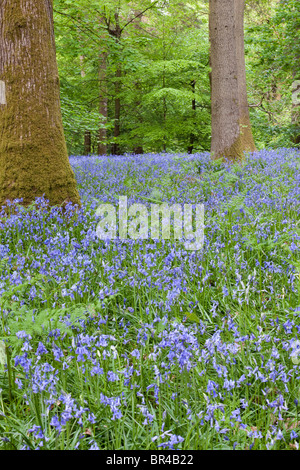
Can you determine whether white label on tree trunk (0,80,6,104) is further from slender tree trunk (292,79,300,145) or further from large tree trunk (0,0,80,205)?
slender tree trunk (292,79,300,145)

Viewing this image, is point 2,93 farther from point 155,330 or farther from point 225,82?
point 225,82

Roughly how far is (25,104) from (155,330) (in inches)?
146

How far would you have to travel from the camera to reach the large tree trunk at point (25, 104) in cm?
474

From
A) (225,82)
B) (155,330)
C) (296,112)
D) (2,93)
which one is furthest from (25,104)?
(296,112)

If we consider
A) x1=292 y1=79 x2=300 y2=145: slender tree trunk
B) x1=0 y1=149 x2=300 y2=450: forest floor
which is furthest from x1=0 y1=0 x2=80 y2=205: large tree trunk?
x1=292 y1=79 x2=300 y2=145: slender tree trunk

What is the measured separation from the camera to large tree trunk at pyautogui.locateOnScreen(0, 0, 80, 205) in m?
4.74

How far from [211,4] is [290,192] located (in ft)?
19.6

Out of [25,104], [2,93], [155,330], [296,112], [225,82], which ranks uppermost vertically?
[296,112]

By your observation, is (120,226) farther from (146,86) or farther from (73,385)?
(146,86)

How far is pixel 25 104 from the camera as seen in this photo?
4.77 m

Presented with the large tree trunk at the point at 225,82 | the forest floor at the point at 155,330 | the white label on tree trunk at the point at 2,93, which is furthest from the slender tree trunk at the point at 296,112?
the white label on tree trunk at the point at 2,93

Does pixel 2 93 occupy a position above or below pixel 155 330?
above

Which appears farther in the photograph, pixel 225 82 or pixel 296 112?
pixel 296 112

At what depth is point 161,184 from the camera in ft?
21.3
